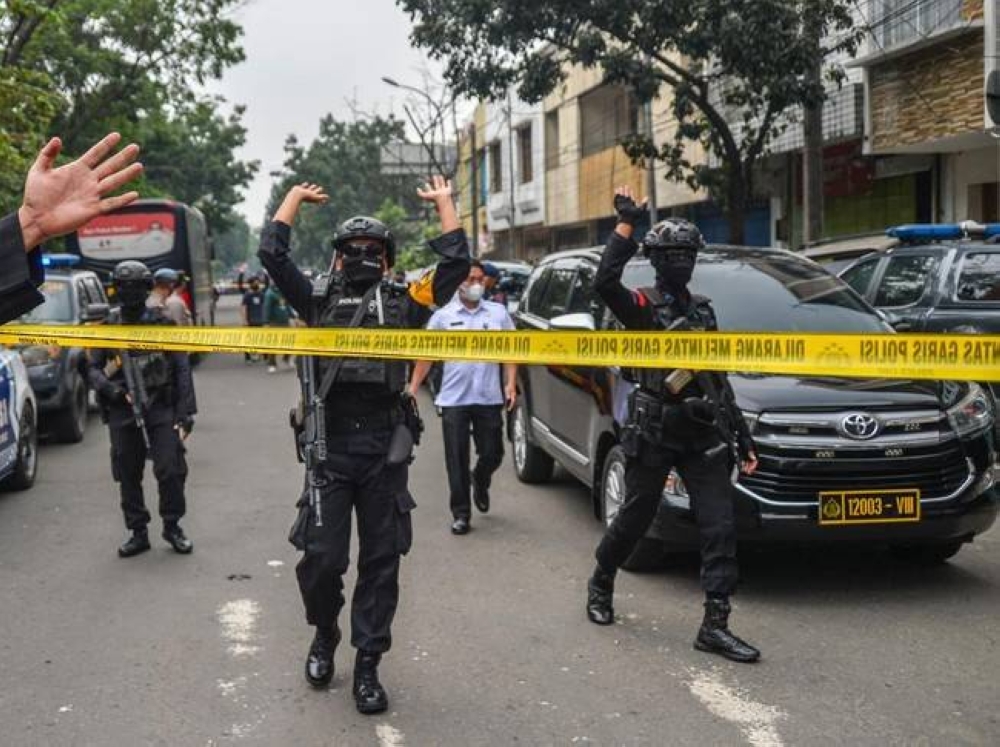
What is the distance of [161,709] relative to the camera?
4539 mm

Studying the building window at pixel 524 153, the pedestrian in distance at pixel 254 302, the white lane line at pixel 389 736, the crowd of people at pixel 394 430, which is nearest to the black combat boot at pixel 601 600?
the crowd of people at pixel 394 430

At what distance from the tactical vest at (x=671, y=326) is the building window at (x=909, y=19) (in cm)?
1164

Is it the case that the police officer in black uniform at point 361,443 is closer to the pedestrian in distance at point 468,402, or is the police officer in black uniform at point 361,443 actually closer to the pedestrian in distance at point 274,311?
the pedestrian in distance at point 468,402

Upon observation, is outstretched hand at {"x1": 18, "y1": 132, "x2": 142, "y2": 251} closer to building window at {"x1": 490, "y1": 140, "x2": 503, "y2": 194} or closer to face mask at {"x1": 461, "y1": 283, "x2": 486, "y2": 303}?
face mask at {"x1": 461, "y1": 283, "x2": 486, "y2": 303}

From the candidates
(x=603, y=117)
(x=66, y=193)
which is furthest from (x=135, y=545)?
(x=603, y=117)

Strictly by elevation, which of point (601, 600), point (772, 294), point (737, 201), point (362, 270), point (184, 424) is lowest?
point (601, 600)

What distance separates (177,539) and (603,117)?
2861cm

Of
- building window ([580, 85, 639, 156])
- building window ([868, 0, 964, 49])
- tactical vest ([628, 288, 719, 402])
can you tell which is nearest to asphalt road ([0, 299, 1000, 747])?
tactical vest ([628, 288, 719, 402])

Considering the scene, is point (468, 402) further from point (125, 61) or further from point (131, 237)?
point (125, 61)

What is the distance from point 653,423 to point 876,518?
1.35 metres

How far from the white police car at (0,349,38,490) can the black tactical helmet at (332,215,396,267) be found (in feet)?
15.8

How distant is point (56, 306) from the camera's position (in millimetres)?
12883

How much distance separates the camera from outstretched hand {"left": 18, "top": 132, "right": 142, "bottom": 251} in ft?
8.13

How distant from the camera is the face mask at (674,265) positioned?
17.4 ft
